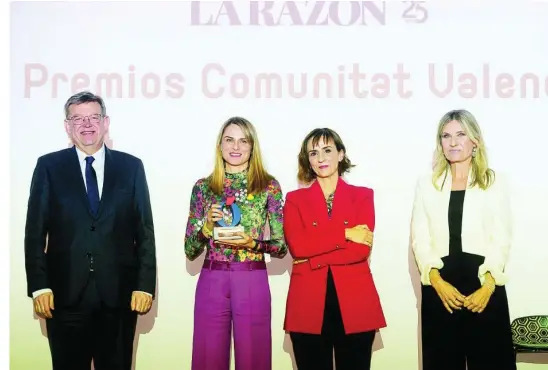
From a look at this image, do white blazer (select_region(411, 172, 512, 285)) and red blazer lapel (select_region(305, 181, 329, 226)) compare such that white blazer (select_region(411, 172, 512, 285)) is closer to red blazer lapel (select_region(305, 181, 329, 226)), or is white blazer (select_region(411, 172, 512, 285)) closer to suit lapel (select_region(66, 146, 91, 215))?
red blazer lapel (select_region(305, 181, 329, 226))

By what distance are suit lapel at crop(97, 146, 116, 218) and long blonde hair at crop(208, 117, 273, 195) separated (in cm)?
60

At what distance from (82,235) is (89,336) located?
23.4 inches

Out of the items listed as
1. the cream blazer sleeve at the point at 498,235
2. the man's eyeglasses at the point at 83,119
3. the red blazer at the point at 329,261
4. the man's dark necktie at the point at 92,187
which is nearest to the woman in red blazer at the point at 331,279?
the red blazer at the point at 329,261

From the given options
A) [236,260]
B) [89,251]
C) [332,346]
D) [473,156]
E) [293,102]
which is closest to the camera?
[332,346]

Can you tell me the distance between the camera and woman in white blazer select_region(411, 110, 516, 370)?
3.83 meters

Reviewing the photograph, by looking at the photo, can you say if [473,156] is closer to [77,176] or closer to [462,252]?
[462,252]

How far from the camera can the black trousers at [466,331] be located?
381cm

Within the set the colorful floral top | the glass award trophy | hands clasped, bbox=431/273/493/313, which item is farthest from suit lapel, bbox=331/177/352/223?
hands clasped, bbox=431/273/493/313

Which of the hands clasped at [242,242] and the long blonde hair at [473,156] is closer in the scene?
the hands clasped at [242,242]

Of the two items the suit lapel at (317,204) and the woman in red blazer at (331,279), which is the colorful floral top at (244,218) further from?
the suit lapel at (317,204)

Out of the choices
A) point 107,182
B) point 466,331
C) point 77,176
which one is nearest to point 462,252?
point 466,331

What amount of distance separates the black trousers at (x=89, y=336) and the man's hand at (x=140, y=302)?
10 cm

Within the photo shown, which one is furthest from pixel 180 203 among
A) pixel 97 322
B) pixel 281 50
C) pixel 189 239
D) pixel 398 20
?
pixel 398 20

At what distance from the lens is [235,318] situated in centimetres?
385
